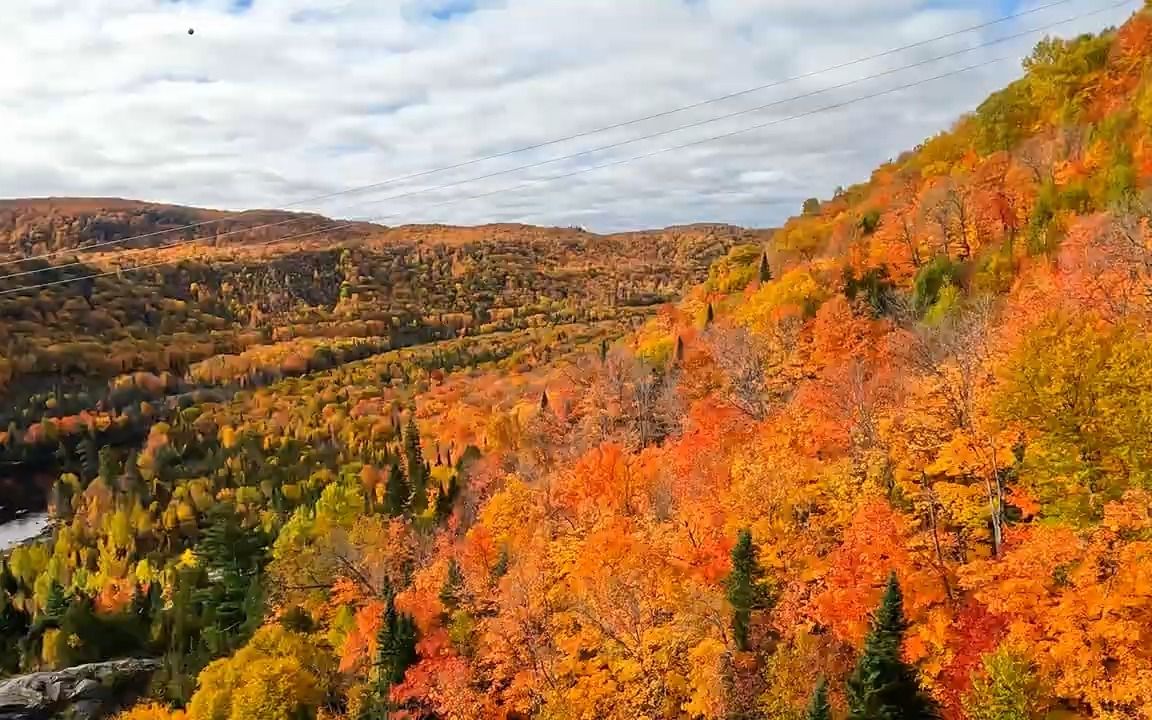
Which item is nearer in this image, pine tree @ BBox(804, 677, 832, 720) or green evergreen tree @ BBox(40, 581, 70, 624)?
pine tree @ BBox(804, 677, 832, 720)

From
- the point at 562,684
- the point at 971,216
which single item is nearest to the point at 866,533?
the point at 562,684

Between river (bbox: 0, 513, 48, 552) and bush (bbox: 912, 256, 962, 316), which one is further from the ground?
bush (bbox: 912, 256, 962, 316)

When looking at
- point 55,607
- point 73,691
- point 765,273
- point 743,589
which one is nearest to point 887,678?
point 743,589

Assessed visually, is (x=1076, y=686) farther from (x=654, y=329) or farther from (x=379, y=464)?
(x=379, y=464)

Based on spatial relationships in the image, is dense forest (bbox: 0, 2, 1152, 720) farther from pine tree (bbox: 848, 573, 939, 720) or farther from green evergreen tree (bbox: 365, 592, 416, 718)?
green evergreen tree (bbox: 365, 592, 416, 718)

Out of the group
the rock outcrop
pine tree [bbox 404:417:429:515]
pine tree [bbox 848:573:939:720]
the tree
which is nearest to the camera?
Result: the tree

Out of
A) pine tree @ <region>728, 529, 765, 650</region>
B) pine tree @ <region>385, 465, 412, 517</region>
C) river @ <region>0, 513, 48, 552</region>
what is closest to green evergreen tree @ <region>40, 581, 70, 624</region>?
pine tree @ <region>385, 465, 412, 517</region>
